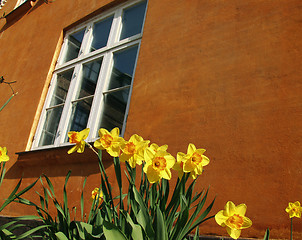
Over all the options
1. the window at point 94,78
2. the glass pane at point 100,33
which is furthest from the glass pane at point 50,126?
the glass pane at point 100,33

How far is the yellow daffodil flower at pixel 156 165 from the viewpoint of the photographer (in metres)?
1.22

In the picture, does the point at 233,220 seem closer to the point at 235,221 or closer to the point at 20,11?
the point at 235,221

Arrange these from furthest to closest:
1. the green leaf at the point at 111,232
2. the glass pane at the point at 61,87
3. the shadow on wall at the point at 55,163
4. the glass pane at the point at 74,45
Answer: the glass pane at the point at 74,45 < the glass pane at the point at 61,87 < the shadow on wall at the point at 55,163 < the green leaf at the point at 111,232

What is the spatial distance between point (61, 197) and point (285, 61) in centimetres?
245

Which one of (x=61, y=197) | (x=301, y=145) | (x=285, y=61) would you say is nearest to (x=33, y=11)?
(x=61, y=197)

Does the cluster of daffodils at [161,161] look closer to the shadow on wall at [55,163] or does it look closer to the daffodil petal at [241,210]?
the daffodil petal at [241,210]

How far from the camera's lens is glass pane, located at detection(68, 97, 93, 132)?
3746 millimetres

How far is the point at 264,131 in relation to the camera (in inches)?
84.5

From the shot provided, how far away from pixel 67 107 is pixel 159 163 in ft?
9.77

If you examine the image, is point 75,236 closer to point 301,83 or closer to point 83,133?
point 83,133

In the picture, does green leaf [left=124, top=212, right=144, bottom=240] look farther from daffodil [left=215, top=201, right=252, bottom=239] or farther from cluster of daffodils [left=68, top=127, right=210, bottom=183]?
daffodil [left=215, top=201, right=252, bottom=239]

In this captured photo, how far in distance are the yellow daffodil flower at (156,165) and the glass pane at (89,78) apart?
2.74 meters

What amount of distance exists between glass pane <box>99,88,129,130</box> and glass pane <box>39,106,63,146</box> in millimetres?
862

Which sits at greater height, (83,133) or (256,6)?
(256,6)
